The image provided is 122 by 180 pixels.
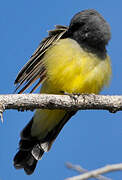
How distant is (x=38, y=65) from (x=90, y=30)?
1202 millimetres

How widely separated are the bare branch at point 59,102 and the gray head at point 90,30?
188cm

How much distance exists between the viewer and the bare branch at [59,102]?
4.21 metres

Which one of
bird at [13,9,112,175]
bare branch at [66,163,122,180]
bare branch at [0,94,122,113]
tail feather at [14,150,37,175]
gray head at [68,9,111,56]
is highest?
gray head at [68,9,111,56]

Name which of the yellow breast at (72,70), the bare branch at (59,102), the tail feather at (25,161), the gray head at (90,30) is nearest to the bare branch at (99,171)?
the bare branch at (59,102)

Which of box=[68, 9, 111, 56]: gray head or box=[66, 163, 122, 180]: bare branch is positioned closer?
box=[66, 163, 122, 180]: bare branch

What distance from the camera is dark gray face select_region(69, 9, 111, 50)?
6316mm

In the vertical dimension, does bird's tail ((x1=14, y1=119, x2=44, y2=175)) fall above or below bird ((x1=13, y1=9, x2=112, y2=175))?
below

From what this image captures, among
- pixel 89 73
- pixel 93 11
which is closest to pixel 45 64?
pixel 89 73

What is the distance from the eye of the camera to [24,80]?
600 centimetres

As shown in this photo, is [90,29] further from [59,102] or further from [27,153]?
[27,153]

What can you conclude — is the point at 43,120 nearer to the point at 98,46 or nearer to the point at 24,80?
the point at 24,80

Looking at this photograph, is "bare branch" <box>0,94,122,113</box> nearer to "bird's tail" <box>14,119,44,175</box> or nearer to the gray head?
the gray head

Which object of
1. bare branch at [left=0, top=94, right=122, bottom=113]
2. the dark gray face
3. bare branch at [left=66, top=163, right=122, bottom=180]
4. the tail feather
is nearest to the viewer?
bare branch at [left=66, top=163, right=122, bottom=180]

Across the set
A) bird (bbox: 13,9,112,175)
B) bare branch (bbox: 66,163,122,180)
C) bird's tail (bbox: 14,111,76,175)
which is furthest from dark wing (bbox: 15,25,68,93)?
bare branch (bbox: 66,163,122,180)
